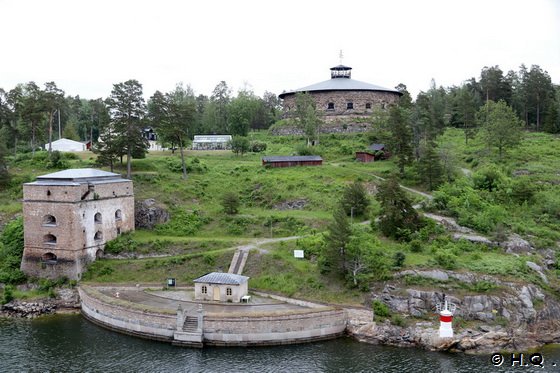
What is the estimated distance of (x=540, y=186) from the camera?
46281 mm

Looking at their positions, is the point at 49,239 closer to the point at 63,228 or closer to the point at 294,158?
the point at 63,228

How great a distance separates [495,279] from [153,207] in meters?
27.2

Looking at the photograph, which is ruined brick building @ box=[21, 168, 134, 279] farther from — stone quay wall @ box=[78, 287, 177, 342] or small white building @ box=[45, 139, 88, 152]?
small white building @ box=[45, 139, 88, 152]

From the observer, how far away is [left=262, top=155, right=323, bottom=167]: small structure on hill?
184ft

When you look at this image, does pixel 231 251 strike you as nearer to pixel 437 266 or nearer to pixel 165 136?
pixel 437 266

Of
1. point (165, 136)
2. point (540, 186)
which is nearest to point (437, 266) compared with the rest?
point (540, 186)

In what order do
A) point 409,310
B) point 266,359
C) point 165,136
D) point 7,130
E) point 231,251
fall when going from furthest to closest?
point 7,130
point 165,136
point 231,251
point 409,310
point 266,359

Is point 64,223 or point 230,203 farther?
point 230,203

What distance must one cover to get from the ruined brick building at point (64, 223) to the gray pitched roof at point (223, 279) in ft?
33.1

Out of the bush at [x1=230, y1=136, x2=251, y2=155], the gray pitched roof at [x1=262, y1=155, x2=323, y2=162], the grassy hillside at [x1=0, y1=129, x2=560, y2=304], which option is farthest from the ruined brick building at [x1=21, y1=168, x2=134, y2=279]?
the bush at [x1=230, y1=136, x2=251, y2=155]

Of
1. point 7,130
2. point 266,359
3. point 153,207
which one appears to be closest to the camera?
point 266,359

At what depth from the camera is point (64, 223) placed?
3897 cm

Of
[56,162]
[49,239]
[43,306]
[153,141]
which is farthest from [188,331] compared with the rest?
[153,141]

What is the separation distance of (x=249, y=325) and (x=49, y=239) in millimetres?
17776
